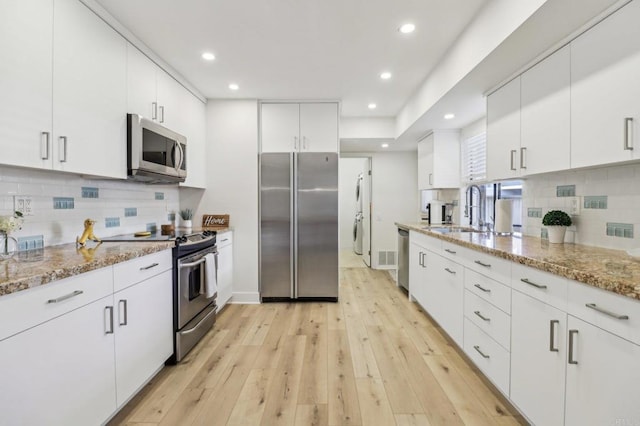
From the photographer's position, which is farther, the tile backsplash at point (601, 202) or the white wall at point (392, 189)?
the white wall at point (392, 189)

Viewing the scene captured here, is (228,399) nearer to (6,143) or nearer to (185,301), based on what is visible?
(185,301)

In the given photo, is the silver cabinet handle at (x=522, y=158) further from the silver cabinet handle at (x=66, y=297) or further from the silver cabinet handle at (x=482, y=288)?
the silver cabinet handle at (x=66, y=297)

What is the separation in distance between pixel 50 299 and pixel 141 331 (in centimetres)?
73

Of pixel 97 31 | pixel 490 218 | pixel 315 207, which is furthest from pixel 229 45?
pixel 490 218

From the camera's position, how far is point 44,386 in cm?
121

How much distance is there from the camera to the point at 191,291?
2475 millimetres

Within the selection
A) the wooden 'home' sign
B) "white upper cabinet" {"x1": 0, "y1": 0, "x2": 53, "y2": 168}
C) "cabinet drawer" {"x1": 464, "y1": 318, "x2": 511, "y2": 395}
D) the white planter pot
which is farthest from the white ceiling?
"cabinet drawer" {"x1": 464, "y1": 318, "x2": 511, "y2": 395}

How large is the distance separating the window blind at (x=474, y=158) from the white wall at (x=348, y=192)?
409 cm

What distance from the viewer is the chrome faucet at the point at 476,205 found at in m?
3.59

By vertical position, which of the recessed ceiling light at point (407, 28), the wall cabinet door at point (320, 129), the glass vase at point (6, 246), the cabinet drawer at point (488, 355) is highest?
the recessed ceiling light at point (407, 28)

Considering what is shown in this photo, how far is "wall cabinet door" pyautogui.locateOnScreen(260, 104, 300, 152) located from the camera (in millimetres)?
3746

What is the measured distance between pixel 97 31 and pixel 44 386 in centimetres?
209

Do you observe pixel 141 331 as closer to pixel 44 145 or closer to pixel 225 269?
pixel 44 145

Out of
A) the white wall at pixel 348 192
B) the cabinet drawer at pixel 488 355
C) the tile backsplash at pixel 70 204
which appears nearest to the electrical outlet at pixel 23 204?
the tile backsplash at pixel 70 204
